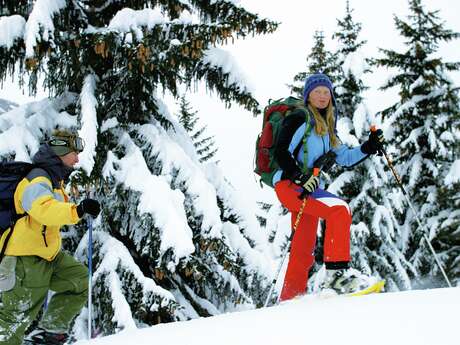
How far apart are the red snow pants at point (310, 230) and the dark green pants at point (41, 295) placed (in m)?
2.03

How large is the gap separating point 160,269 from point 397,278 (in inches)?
438

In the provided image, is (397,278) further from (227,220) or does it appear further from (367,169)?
(227,220)

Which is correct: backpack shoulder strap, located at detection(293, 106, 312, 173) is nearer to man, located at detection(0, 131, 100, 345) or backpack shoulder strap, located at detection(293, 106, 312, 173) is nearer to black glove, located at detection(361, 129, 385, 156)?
black glove, located at detection(361, 129, 385, 156)

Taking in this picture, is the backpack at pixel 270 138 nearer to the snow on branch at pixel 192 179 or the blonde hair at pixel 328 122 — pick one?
the blonde hair at pixel 328 122

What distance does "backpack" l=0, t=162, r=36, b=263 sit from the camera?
399cm

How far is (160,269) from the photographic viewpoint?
22.4 ft

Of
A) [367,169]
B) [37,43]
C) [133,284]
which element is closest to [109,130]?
[37,43]

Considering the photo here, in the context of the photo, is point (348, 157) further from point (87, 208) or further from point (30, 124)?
point (30, 124)

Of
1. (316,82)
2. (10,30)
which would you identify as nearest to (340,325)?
(316,82)

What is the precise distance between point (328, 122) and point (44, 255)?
2.99 m

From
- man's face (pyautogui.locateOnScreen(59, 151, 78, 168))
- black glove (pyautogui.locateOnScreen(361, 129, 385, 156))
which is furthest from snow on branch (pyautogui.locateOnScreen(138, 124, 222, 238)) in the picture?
man's face (pyautogui.locateOnScreen(59, 151, 78, 168))

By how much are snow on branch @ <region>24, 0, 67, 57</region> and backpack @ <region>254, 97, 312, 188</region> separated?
2800 millimetres

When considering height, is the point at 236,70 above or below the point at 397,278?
above

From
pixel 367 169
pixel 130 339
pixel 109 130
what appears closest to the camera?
pixel 130 339
